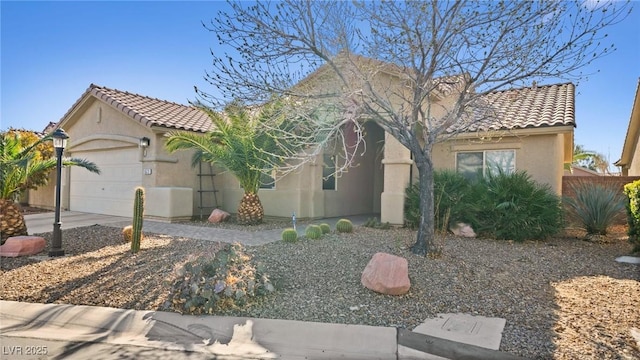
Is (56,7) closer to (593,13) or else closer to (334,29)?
(334,29)

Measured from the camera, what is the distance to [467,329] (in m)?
4.56

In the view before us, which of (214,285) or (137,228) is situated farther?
(137,228)

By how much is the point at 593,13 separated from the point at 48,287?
10124 mm

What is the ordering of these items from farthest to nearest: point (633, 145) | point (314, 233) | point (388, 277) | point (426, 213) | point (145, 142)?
point (633, 145) < point (145, 142) < point (314, 233) < point (426, 213) < point (388, 277)

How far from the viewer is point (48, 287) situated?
605cm

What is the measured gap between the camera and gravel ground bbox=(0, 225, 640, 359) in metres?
4.61

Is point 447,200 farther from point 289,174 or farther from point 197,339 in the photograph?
point 197,339

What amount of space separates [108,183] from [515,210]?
1461 centimetres

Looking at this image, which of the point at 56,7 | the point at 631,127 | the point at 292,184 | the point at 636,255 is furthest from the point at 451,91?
the point at 631,127

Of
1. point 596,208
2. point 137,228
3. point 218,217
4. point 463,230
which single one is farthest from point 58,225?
point 596,208

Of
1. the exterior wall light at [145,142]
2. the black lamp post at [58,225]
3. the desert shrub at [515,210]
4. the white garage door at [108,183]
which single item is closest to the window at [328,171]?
the desert shrub at [515,210]

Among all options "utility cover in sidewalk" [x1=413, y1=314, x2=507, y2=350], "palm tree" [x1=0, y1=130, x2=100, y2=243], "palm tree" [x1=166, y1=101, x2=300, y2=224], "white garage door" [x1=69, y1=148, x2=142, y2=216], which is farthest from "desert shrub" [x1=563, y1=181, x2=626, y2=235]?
"white garage door" [x1=69, y1=148, x2=142, y2=216]

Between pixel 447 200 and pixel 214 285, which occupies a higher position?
pixel 447 200

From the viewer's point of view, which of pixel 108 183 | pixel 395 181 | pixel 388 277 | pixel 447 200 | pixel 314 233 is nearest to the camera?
pixel 388 277
